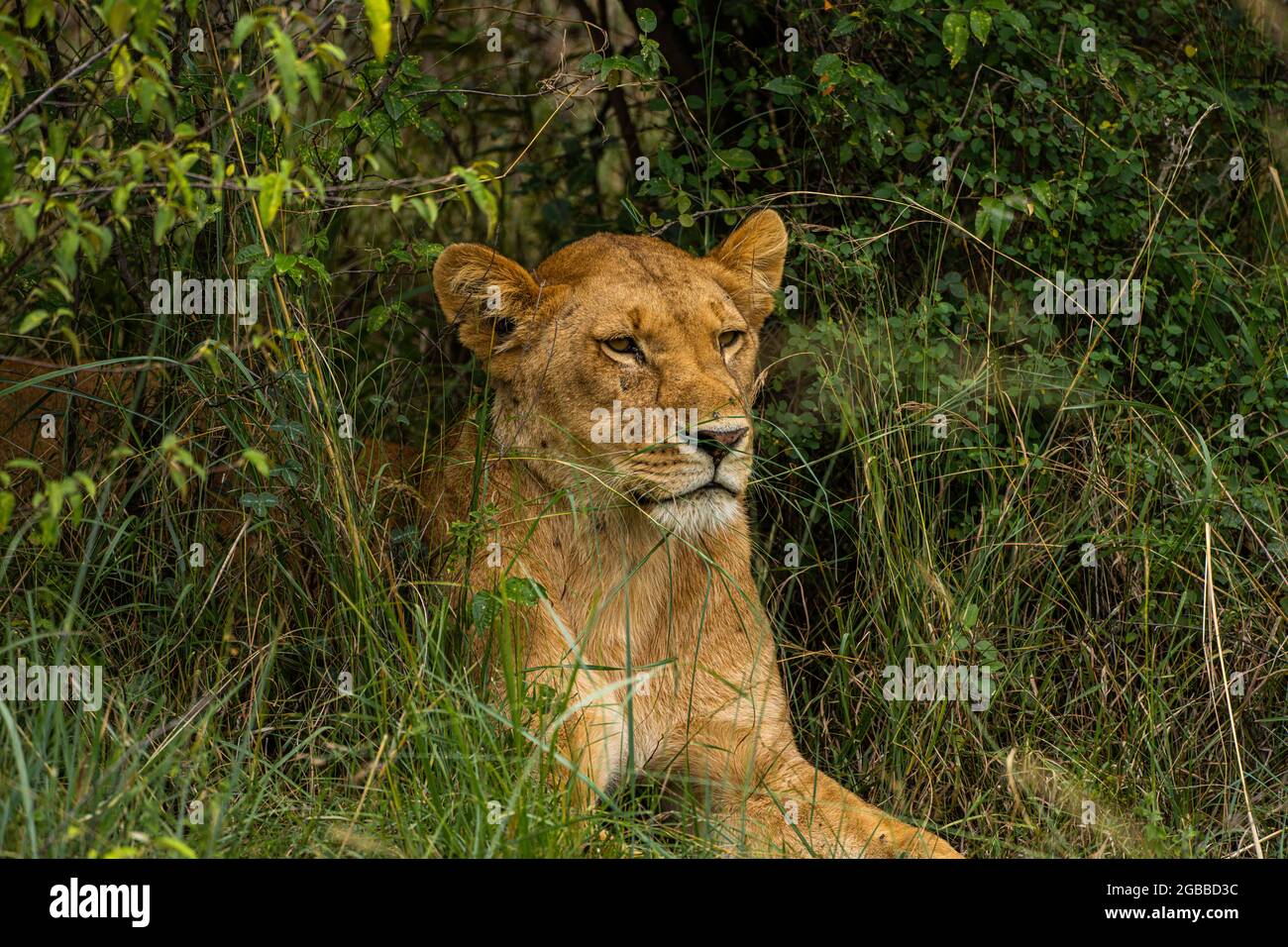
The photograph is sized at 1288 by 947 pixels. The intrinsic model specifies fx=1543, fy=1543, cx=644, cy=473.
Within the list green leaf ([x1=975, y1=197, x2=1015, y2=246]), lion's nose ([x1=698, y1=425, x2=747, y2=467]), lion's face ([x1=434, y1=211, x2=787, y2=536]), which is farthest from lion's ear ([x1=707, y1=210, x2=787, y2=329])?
lion's nose ([x1=698, y1=425, x2=747, y2=467])

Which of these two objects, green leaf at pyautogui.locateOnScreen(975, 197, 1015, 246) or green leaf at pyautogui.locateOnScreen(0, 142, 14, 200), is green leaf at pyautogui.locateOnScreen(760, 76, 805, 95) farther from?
green leaf at pyautogui.locateOnScreen(0, 142, 14, 200)

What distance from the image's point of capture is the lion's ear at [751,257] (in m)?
4.75

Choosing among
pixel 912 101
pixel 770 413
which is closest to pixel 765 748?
pixel 770 413

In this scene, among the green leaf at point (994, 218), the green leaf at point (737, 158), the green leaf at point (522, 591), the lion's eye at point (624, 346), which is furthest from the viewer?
the green leaf at point (737, 158)

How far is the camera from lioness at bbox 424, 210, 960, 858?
4121mm

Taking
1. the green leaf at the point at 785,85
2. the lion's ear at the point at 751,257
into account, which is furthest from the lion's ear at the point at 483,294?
the green leaf at the point at 785,85

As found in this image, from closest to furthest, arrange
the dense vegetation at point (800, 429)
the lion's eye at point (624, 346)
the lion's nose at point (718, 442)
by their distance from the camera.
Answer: the dense vegetation at point (800, 429)
the lion's nose at point (718, 442)
the lion's eye at point (624, 346)

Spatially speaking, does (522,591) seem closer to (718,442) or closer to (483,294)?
(718,442)

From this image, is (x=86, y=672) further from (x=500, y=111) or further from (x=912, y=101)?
(x=500, y=111)

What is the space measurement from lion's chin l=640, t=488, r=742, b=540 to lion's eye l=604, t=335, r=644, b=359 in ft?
1.56

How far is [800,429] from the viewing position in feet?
17.0

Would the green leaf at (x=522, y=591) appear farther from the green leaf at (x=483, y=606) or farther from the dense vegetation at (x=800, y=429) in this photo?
the dense vegetation at (x=800, y=429)
